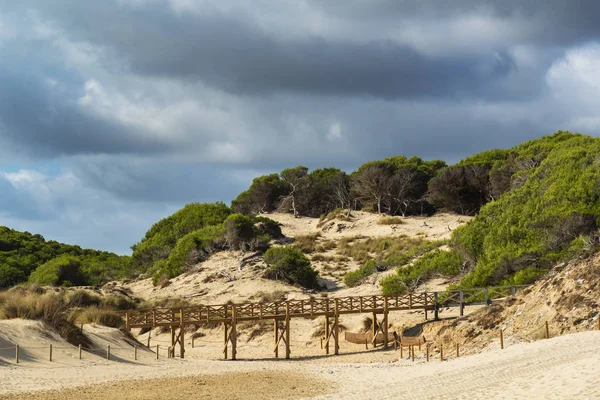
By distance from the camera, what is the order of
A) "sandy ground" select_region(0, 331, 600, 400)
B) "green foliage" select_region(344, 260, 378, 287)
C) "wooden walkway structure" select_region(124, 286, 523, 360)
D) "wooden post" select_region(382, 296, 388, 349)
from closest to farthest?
1. "sandy ground" select_region(0, 331, 600, 400)
2. "wooden walkway structure" select_region(124, 286, 523, 360)
3. "wooden post" select_region(382, 296, 388, 349)
4. "green foliage" select_region(344, 260, 378, 287)

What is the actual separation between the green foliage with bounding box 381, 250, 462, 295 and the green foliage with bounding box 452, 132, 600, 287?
0.95 m

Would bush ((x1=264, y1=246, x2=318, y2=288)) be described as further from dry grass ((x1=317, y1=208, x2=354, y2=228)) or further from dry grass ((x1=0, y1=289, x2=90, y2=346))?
dry grass ((x1=0, y1=289, x2=90, y2=346))

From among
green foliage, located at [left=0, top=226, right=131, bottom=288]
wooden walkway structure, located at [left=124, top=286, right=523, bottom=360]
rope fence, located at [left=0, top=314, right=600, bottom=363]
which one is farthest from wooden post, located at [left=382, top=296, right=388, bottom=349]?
green foliage, located at [left=0, top=226, right=131, bottom=288]

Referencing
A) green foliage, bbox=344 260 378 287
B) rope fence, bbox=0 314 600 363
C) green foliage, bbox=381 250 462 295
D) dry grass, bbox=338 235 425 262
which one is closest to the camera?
rope fence, bbox=0 314 600 363

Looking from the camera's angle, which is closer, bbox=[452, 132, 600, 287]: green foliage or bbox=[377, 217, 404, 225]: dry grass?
bbox=[452, 132, 600, 287]: green foliage

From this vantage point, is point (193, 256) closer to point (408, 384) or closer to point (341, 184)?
point (341, 184)

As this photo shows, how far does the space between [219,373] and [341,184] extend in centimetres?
5421

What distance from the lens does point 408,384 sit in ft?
79.0

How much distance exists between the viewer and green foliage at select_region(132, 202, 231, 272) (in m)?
71.1

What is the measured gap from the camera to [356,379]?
91.4 feet

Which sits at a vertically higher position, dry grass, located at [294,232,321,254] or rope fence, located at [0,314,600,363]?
dry grass, located at [294,232,321,254]

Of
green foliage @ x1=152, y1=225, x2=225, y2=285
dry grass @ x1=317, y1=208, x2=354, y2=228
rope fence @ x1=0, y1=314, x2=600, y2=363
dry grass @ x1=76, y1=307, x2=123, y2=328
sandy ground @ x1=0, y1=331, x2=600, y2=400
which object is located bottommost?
sandy ground @ x1=0, y1=331, x2=600, y2=400

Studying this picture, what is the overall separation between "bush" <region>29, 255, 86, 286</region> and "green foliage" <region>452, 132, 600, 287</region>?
3262 centimetres

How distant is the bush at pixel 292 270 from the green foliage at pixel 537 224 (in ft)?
36.4
